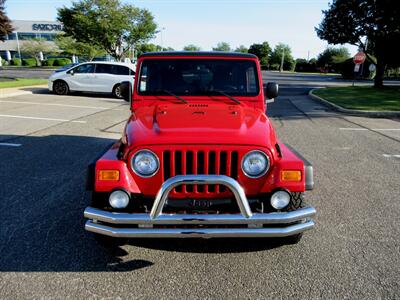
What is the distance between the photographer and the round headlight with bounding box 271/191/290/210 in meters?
2.77

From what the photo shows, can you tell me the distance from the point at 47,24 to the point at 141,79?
7577cm

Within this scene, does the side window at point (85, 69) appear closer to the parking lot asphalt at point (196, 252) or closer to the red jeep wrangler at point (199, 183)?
the parking lot asphalt at point (196, 252)

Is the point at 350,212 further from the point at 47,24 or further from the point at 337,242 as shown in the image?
the point at 47,24

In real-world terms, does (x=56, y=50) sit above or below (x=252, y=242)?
above

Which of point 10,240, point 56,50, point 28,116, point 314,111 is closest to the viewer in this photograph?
point 10,240

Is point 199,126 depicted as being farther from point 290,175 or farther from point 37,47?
point 37,47

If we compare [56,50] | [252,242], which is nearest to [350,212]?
[252,242]

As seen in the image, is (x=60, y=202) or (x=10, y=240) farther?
(x=60, y=202)

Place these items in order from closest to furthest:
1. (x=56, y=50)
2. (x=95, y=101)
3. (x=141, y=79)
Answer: (x=141, y=79), (x=95, y=101), (x=56, y=50)

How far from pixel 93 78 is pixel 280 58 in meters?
70.2

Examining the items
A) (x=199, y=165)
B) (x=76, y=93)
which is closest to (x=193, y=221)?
(x=199, y=165)

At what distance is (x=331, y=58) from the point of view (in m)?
62.1

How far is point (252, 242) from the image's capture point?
3354mm

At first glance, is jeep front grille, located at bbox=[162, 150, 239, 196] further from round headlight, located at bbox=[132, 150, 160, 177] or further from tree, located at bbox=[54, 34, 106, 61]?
tree, located at bbox=[54, 34, 106, 61]
